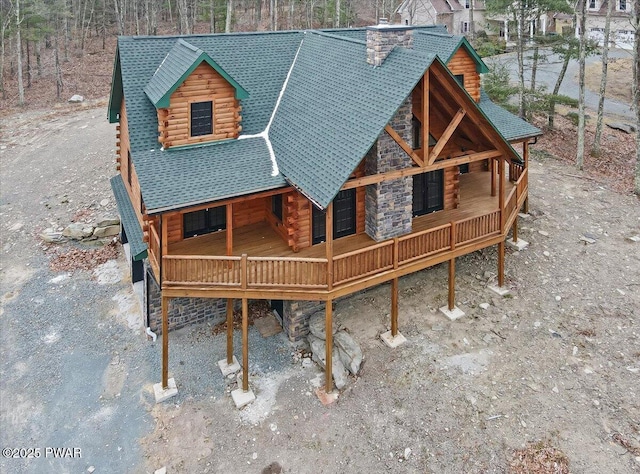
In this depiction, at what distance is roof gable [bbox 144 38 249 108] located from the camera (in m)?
13.1

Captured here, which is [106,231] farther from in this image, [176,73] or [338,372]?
[338,372]

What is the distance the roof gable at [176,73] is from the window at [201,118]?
874mm

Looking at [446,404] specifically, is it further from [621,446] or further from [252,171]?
[252,171]

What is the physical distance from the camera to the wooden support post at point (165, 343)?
493 inches

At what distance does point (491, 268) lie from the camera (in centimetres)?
1702

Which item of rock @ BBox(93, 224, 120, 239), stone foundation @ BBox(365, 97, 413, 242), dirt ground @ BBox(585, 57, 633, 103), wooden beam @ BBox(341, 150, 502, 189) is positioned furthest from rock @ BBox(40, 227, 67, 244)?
dirt ground @ BBox(585, 57, 633, 103)

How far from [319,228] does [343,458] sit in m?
6.24

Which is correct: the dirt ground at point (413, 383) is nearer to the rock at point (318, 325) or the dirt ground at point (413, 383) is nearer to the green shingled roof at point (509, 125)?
the rock at point (318, 325)

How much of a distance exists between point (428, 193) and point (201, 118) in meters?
7.58

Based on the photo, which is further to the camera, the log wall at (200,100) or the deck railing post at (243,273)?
the log wall at (200,100)

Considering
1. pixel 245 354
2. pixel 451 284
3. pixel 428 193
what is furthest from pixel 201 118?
pixel 451 284

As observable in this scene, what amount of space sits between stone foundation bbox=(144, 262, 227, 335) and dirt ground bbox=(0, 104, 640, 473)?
0.38 meters

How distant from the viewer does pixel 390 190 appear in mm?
13984

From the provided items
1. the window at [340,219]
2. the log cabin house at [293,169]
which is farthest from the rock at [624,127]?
the window at [340,219]
